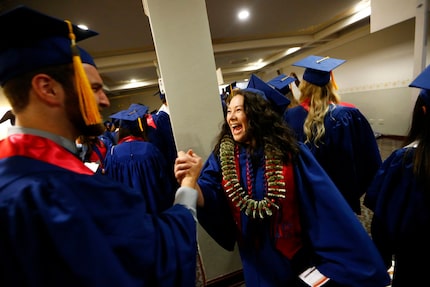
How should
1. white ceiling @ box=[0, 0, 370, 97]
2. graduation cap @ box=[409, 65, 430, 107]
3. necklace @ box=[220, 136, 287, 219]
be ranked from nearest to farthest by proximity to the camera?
graduation cap @ box=[409, 65, 430, 107], necklace @ box=[220, 136, 287, 219], white ceiling @ box=[0, 0, 370, 97]

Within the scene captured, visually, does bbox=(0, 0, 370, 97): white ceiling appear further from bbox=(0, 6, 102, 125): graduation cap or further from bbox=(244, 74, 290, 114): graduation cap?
bbox=(0, 6, 102, 125): graduation cap

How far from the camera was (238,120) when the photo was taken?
118cm

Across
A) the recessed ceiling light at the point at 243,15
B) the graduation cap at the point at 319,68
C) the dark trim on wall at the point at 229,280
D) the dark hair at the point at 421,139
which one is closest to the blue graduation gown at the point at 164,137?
the dark trim on wall at the point at 229,280

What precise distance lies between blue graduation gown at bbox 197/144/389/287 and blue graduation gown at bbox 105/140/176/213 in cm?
110

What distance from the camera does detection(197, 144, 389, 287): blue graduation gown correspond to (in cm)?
92

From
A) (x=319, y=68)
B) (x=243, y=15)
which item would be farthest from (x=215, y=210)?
(x=243, y=15)

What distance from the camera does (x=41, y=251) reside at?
0.46 metres

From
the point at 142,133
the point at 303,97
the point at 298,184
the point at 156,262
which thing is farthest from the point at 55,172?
the point at 303,97

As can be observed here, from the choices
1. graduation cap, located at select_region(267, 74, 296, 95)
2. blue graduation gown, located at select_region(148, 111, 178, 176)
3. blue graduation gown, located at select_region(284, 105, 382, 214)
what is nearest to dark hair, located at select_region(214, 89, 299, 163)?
blue graduation gown, located at select_region(284, 105, 382, 214)

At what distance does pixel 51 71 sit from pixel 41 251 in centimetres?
48

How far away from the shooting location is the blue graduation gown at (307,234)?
92cm

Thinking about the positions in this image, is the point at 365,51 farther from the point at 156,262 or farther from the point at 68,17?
the point at 156,262

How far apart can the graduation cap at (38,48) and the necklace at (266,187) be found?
0.69 meters

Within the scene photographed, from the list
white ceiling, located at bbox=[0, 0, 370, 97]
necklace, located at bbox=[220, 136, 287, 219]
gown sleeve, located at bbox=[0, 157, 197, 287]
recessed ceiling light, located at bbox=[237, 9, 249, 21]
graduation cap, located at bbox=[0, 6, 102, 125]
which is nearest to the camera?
gown sleeve, located at bbox=[0, 157, 197, 287]
